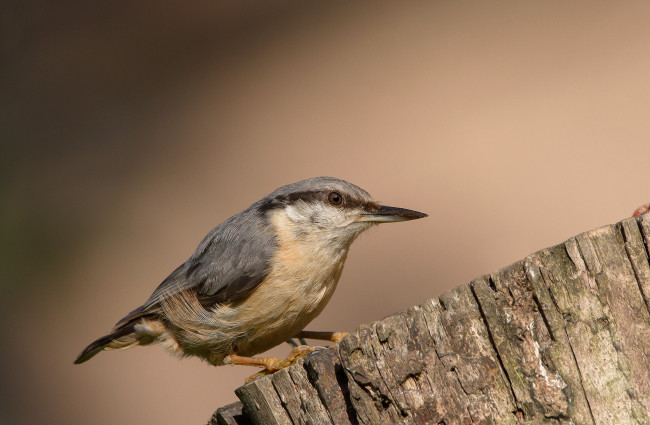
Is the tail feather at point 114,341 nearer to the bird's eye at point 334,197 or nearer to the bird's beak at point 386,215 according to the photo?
the bird's eye at point 334,197

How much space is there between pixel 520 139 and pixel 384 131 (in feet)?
3.79

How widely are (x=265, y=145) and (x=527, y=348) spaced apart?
15.6 ft

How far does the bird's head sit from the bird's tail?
889mm

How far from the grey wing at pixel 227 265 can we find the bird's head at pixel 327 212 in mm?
116

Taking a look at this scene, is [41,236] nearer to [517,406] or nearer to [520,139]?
[520,139]

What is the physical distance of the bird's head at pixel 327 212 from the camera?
346 cm

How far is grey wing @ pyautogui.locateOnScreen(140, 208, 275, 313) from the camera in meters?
3.29

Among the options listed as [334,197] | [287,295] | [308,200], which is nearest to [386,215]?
[334,197]

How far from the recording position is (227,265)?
3385mm

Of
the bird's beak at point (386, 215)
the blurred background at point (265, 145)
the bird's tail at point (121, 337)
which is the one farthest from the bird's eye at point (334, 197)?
the blurred background at point (265, 145)

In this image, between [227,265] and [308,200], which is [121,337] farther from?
[308,200]

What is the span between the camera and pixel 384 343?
188cm

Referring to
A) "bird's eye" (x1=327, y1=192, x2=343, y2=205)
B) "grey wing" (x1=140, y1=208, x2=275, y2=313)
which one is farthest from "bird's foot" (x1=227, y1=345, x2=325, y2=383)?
"bird's eye" (x1=327, y1=192, x2=343, y2=205)

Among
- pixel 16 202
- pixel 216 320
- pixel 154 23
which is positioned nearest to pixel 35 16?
pixel 154 23
